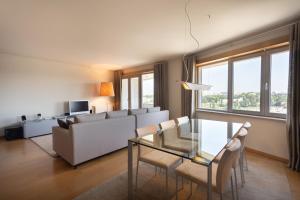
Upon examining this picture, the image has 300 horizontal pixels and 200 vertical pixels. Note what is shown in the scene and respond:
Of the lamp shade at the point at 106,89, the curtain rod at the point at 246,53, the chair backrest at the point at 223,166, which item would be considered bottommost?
the chair backrest at the point at 223,166

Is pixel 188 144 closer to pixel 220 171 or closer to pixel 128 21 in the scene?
pixel 220 171

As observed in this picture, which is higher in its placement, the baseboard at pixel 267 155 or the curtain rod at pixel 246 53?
the curtain rod at pixel 246 53

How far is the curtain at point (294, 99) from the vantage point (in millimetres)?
2307

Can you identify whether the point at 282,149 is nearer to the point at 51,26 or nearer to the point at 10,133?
the point at 51,26

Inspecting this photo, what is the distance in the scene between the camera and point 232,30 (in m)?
2.72

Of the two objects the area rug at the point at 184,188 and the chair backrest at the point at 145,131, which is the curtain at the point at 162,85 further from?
the area rug at the point at 184,188

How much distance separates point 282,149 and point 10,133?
618 cm

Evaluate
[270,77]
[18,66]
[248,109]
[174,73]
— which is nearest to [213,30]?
[270,77]

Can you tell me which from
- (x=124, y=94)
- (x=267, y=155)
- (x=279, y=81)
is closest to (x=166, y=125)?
(x=267, y=155)

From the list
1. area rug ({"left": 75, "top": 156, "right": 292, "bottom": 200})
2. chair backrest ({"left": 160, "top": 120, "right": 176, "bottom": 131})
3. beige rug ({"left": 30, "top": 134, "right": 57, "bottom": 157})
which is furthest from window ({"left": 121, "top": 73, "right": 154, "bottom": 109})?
area rug ({"left": 75, "top": 156, "right": 292, "bottom": 200})

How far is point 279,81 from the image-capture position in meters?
2.75

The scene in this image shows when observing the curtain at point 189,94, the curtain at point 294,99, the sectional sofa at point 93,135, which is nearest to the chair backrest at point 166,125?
the sectional sofa at point 93,135

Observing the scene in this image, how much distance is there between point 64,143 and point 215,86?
11.7ft

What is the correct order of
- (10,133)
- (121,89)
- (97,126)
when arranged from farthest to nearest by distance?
(121,89), (10,133), (97,126)
